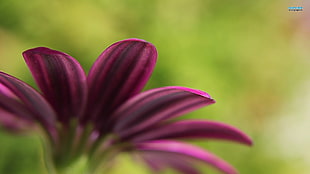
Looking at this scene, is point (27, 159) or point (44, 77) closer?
point (44, 77)

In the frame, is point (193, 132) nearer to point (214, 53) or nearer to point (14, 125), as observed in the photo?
point (14, 125)

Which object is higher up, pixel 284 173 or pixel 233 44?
pixel 233 44

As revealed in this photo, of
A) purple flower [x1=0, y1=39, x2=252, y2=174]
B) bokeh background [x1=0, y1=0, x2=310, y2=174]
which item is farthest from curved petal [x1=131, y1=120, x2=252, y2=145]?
bokeh background [x1=0, y1=0, x2=310, y2=174]

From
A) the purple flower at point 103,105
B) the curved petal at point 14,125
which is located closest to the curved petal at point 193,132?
the purple flower at point 103,105

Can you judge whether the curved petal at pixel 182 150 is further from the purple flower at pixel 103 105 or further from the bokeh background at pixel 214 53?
the bokeh background at pixel 214 53

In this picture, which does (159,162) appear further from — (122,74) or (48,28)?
(48,28)

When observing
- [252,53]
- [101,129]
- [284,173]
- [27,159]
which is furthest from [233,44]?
[101,129]
